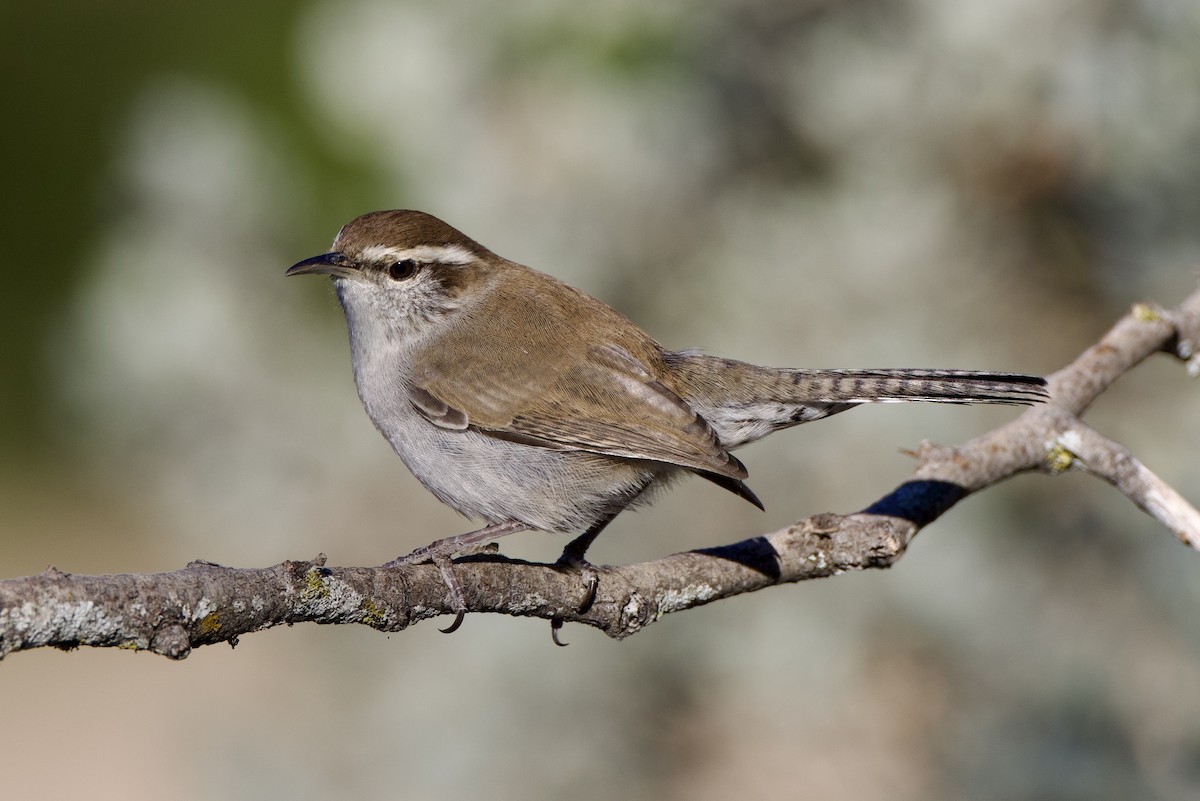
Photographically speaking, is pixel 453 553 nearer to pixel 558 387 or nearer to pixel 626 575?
pixel 626 575

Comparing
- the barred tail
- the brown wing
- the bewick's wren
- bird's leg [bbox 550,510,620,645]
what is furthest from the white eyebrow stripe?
the barred tail

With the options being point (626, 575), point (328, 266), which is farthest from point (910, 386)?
point (328, 266)

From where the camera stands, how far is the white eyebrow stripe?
4.21 m

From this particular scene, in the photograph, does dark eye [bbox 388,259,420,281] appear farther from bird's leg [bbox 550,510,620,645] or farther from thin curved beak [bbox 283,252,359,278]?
bird's leg [bbox 550,510,620,645]

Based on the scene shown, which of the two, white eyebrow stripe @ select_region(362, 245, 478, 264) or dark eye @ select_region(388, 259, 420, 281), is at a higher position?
white eyebrow stripe @ select_region(362, 245, 478, 264)

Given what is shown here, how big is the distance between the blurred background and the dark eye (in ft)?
4.58

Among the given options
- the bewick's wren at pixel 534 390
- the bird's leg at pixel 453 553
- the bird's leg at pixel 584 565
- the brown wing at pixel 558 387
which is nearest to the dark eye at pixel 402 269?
the bewick's wren at pixel 534 390

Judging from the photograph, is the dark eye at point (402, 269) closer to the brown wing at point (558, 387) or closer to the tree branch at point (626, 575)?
the brown wing at point (558, 387)

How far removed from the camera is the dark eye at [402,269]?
4254 millimetres

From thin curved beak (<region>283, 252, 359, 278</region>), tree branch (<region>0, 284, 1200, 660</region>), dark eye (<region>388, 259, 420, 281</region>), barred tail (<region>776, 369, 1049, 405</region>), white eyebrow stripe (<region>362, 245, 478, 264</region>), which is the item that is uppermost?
white eyebrow stripe (<region>362, 245, 478, 264</region>)

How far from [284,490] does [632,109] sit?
2.47 meters

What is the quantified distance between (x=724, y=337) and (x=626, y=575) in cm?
254

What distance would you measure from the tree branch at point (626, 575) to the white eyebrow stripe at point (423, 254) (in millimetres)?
1328

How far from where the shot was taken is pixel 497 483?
388 cm
